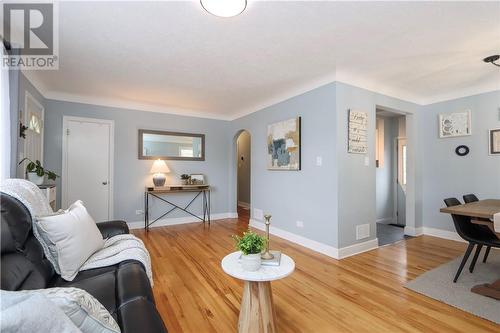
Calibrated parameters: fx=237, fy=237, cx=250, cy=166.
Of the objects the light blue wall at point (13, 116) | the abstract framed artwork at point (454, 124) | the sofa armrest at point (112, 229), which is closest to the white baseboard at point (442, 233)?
the abstract framed artwork at point (454, 124)

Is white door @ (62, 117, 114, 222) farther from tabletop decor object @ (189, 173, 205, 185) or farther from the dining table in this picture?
the dining table

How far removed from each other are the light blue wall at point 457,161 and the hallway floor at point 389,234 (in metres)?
0.49

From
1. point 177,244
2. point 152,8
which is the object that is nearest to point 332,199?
point 177,244

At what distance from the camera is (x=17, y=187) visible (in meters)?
1.48

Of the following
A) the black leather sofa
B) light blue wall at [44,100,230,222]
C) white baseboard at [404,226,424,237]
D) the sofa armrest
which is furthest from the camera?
white baseboard at [404,226,424,237]

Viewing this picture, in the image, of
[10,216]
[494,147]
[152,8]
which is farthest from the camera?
[494,147]

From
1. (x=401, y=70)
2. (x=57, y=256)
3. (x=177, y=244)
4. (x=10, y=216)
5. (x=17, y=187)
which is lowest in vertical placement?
(x=177, y=244)

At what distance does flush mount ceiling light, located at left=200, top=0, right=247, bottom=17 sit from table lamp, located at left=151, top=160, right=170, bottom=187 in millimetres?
3289

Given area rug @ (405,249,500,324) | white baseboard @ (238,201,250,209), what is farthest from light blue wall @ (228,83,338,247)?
white baseboard @ (238,201,250,209)

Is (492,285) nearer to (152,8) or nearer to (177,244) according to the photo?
(177,244)

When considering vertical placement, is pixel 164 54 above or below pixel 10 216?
above

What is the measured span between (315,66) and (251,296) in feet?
8.41

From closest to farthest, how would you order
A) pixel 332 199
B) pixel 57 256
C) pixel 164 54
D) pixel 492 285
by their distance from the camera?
pixel 57 256, pixel 492 285, pixel 164 54, pixel 332 199

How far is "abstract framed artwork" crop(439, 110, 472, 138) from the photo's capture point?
3.60 meters
